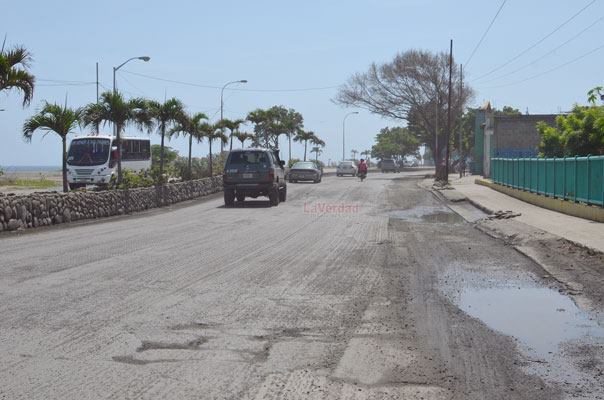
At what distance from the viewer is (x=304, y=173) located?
4838 centimetres

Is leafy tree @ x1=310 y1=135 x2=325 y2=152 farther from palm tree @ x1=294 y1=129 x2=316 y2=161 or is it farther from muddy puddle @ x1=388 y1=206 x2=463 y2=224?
muddy puddle @ x1=388 y1=206 x2=463 y2=224

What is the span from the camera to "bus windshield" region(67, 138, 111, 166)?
35719mm

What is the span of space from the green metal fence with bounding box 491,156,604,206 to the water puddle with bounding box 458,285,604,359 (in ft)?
34.0

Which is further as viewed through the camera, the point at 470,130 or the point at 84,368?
the point at 470,130

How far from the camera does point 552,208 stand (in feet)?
76.2

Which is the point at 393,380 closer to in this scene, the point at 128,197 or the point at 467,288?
the point at 467,288

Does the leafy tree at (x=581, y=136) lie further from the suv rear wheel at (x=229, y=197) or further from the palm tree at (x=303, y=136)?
the palm tree at (x=303, y=136)

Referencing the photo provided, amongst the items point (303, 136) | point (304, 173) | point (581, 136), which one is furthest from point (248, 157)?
point (303, 136)

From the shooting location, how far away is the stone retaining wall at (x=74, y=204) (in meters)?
17.6

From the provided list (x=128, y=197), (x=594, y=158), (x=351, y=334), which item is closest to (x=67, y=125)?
(x=128, y=197)

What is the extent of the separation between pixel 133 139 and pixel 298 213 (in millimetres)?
21354

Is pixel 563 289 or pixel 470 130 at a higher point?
pixel 470 130

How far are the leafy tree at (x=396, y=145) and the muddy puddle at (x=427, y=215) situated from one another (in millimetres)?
101023

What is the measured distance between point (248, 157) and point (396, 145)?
10286 centimetres
